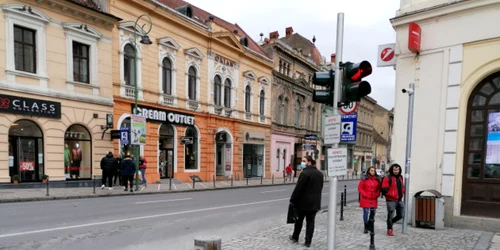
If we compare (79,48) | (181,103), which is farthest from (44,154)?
(181,103)

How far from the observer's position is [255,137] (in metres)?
30.6

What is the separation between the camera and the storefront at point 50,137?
1474 centimetres

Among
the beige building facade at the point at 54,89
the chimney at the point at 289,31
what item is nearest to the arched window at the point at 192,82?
the beige building facade at the point at 54,89

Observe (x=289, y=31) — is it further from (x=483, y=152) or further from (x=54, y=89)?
(x=483, y=152)

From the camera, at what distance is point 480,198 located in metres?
8.44

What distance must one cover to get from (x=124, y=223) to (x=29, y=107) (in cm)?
991

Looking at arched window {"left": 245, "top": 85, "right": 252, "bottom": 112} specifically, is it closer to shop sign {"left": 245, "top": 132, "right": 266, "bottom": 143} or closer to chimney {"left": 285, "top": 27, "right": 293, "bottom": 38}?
shop sign {"left": 245, "top": 132, "right": 266, "bottom": 143}

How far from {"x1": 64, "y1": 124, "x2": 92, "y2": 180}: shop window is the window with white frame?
3100 mm

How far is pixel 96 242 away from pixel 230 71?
22133 mm

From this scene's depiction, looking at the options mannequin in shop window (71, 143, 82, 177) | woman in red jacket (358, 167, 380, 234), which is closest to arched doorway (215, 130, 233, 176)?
mannequin in shop window (71, 143, 82, 177)

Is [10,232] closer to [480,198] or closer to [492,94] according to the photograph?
[480,198]

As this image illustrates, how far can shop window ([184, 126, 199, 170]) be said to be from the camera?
2400cm

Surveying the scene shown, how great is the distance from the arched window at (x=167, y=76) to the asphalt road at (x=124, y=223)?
1111 cm

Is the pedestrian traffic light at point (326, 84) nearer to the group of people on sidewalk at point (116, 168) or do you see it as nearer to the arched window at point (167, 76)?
the group of people on sidewalk at point (116, 168)
